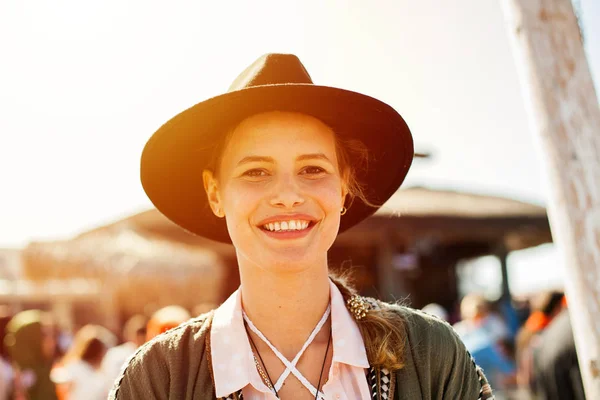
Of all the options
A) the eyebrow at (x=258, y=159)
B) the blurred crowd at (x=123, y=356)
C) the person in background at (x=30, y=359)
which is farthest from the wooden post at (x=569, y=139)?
the person in background at (x=30, y=359)

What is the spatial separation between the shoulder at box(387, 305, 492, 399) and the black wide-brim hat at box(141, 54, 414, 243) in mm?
687

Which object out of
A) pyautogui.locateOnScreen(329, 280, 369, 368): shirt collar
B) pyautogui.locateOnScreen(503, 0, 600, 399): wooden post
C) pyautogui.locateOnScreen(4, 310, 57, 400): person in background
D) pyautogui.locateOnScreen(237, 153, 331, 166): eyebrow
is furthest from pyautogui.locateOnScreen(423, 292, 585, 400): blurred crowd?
pyautogui.locateOnScreen(4, 310, 57, 400): person in background

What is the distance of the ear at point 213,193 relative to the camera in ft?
6.98

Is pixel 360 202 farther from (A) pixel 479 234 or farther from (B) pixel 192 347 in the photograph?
(A) pixel 479 234

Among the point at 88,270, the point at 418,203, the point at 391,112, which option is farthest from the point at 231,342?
the point at 88,270

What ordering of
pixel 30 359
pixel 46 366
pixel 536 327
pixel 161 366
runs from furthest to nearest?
pixel 536 327, pixel 46 366, pixel 30 359, pixel 161 366

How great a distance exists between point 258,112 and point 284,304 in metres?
0.67

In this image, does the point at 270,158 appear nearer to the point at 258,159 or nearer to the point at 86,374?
the point at 258,159

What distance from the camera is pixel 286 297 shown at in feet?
6.53

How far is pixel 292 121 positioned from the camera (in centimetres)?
200

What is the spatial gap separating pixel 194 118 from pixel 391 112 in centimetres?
72

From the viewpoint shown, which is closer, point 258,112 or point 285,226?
point 285,226

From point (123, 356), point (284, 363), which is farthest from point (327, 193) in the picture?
point (123, 356)

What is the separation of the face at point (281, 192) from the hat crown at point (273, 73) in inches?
4.6
